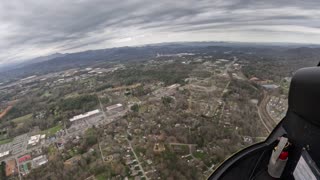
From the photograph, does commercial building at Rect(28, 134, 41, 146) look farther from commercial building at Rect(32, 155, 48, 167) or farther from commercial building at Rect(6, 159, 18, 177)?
Answer: commercial building at Rect(32, 155, 48, 167)

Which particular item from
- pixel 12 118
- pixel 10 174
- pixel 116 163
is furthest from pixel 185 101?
pixel 12 118

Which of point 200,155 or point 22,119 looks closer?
point 200,155

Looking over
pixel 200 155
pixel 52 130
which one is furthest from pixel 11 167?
pixel 200 155

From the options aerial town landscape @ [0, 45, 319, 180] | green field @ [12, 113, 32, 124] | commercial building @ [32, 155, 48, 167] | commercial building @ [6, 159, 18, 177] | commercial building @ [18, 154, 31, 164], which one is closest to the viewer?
aerial town landscape @ [0, 45, 319, 180]

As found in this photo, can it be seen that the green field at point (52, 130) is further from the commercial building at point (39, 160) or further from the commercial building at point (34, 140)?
the commercial building at point (39, 160)

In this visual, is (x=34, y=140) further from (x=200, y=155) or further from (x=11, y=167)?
(x=200, y=155)

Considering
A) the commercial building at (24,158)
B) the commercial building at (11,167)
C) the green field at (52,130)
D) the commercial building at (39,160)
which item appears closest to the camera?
the commercial building at (11,167)

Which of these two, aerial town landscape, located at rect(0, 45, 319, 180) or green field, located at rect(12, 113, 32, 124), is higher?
aerial town landscape, located at rect(0, 45, 319, 180)

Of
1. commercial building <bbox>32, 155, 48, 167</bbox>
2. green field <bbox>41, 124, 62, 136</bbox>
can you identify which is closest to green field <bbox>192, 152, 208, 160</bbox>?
commercial building <bbox>32, 155, 48, 167</bbox>

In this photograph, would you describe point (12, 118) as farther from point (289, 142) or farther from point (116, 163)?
point (289, 142)

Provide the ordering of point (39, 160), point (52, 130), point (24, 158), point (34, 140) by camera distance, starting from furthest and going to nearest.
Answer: point (52, 130)
point (34, 140)
point (24, 158)
point (39, 160)

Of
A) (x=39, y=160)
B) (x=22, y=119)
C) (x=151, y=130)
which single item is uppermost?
(x=151, y=130)

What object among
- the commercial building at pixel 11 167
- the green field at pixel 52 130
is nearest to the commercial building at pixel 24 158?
the commercial building at pixel 11 167
